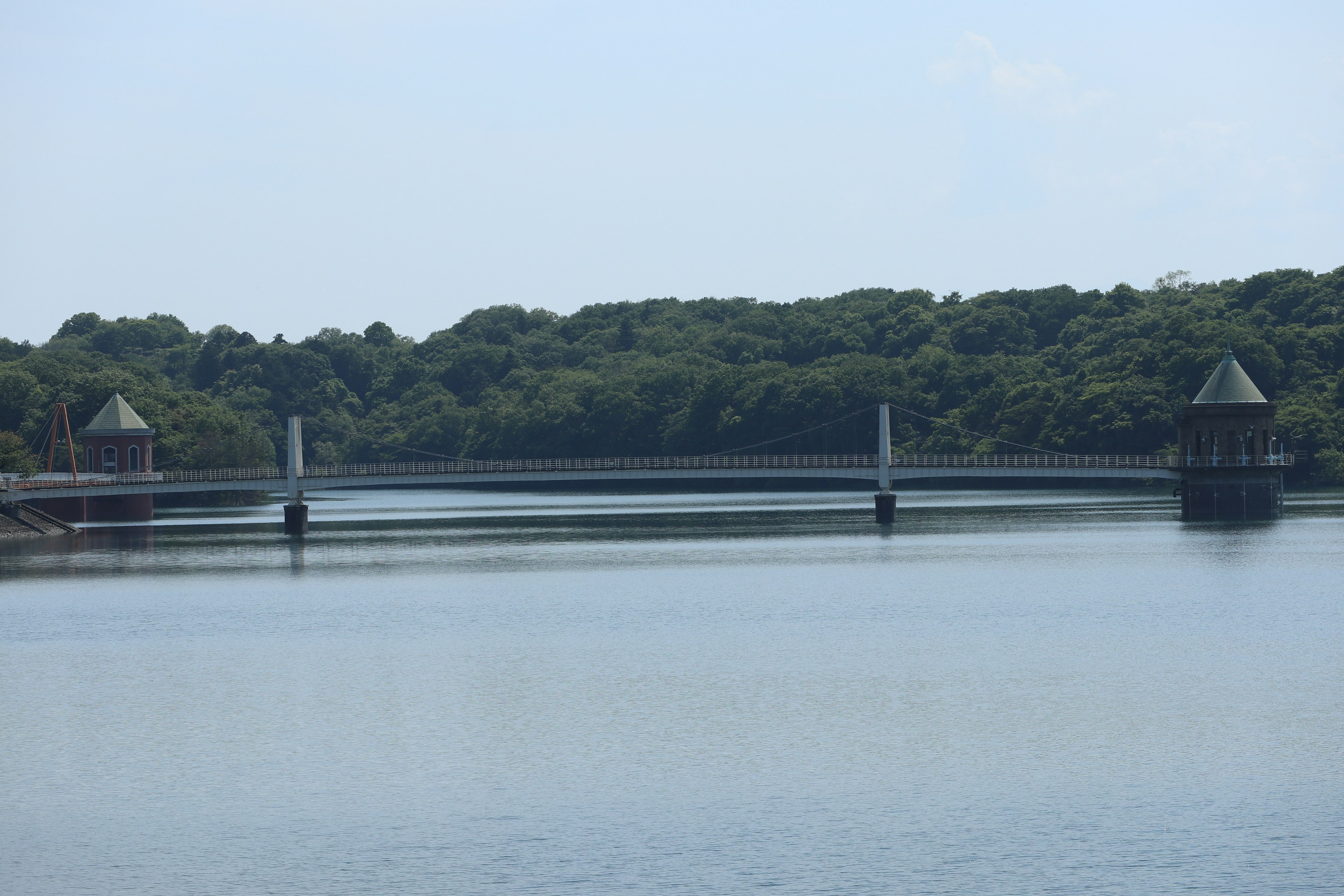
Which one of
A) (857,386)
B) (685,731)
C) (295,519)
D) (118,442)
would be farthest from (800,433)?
(685,731)

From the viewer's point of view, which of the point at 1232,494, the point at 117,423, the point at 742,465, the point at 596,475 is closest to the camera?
the point at 1232,494

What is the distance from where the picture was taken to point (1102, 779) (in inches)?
1011

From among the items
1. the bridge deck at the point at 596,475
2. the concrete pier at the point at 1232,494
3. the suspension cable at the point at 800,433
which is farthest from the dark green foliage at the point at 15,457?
the concrete pier at the point at 1232,494

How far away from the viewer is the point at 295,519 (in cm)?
9231

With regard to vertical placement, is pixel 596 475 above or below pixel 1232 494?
above

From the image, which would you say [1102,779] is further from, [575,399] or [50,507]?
[575,399]

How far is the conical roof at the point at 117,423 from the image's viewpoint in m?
116

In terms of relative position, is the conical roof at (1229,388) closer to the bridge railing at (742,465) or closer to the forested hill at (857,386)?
the bridge railing at (742,465)

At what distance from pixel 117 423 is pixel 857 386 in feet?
225

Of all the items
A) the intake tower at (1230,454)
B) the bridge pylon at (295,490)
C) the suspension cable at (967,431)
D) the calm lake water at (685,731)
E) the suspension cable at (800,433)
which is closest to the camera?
the calm lake water at (685,731)

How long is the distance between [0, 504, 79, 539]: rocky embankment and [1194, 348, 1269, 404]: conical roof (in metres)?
73.3

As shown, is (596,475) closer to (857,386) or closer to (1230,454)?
(1230,454)

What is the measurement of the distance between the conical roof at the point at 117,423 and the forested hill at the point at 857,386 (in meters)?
7.42

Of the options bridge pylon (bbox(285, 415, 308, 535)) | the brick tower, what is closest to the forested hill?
the brick tower
